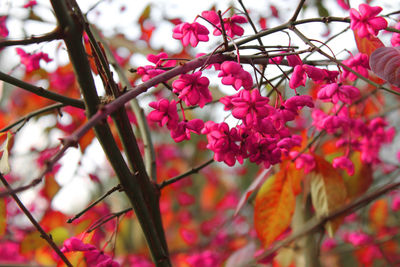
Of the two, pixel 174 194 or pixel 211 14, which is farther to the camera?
pixel 174 194

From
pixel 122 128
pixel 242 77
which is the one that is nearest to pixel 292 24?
pixel 242 77

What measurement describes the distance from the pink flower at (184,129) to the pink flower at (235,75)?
0.11m

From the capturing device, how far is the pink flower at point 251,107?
2.10 ft

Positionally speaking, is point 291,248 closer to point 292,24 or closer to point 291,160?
point 291,160

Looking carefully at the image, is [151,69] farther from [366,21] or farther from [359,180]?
[359,180]

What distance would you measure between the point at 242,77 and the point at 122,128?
0.91 ft

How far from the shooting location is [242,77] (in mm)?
613

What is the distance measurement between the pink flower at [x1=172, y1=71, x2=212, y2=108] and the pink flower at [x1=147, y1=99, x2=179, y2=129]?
0.10ft

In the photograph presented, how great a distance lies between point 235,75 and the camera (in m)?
0.61

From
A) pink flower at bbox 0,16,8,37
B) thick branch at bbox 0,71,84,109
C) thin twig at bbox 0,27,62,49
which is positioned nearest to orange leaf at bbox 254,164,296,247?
thick branch at bbox 0,71,84,109

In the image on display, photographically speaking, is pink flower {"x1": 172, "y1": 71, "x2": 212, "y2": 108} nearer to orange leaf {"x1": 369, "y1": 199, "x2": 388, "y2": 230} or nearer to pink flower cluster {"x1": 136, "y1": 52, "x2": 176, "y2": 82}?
pink flower cluster {"x1": 136, "y1": 52, "x2": 176, "y2": 82}

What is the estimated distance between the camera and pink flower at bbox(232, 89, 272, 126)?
64cm

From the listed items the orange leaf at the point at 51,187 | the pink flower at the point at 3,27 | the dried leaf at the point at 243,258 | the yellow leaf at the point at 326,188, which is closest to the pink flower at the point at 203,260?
the dried leaf at the point at 243,258

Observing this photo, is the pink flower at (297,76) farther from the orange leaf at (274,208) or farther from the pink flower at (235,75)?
the orange leaf at (274,208)
